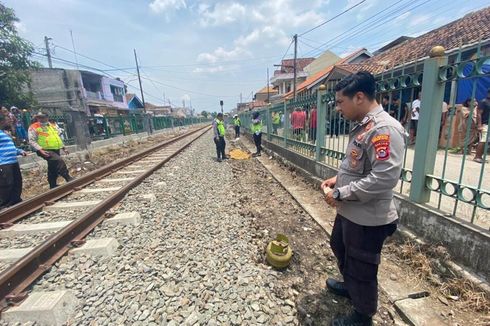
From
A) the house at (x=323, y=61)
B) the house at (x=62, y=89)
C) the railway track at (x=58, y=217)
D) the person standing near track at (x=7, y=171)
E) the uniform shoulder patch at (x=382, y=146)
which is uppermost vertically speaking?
the house at (x=323, y=61)

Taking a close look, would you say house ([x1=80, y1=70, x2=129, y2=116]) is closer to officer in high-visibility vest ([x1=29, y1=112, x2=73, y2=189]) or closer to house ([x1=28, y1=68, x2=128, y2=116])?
house ([x1=28, y1=68, x2=128, y2=116])

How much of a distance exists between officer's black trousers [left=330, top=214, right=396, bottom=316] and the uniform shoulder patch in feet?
1.79

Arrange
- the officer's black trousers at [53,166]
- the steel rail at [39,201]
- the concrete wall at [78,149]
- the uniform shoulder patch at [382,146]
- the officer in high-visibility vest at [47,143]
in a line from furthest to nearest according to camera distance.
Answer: the concrete wall at [78,149] < the officer's black trousers at [53,166] < the officer in high-visibility vest at [47,143] < the steel rail at [39,201] < the uniform shoulder patch at [382,146]

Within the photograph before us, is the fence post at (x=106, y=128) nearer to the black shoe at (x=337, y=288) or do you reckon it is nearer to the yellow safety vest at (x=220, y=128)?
the yellow safety vest at (x=220, y=128)

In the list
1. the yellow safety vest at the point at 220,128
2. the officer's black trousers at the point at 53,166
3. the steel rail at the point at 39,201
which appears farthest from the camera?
the yellow safety vest at the point at 220,128

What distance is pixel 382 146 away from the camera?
4.96 feet

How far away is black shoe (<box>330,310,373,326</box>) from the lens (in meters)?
1.90

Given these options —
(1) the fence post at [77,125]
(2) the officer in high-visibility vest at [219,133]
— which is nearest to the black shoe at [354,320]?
(2) the officer in high-visibility vest at [219,133]

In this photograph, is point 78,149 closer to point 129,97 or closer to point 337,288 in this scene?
point 337,288

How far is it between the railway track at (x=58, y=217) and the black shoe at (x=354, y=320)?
111 inches

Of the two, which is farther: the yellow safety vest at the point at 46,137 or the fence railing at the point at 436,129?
the yellow safety vest at the point at 46,137

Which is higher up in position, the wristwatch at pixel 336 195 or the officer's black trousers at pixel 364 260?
the wristwatch at pixel 336 195

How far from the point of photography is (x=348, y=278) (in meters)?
1.90

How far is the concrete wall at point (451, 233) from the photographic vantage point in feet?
7.11
